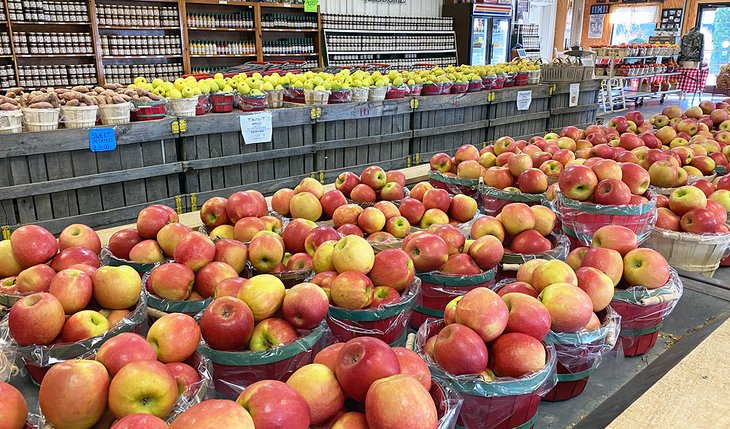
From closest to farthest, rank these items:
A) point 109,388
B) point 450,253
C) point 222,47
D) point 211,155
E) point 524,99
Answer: point 109,388
point 450,253
point 211,155
point 524,99
point 222,47

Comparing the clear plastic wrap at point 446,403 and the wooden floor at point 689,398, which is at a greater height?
the clear plastic wrap at point 446,403

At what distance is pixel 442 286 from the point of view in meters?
1.67

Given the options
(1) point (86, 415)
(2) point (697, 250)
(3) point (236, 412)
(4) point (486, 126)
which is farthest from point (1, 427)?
(4) point (486, 126)

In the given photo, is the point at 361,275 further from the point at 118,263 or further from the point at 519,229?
the point at 118,263

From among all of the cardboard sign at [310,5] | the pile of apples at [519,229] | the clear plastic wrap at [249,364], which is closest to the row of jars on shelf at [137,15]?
the cardboard sign at [310,5]

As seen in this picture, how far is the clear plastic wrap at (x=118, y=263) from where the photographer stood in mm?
1779

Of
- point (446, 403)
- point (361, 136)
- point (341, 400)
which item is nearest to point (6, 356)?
point (341, 400)

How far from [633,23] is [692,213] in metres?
20.5

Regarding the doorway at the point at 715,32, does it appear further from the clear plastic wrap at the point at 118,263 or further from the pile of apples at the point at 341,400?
the pile of apples at the point at 341,400

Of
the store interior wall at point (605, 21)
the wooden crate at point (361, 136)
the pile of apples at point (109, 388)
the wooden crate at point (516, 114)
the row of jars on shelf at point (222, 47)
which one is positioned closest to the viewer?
the pile of apples at point (109, 388)

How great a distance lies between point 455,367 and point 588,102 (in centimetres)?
745

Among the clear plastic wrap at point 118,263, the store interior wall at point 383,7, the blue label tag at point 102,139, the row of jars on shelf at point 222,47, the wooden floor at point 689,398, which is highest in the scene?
the store interior wall at point 383,7

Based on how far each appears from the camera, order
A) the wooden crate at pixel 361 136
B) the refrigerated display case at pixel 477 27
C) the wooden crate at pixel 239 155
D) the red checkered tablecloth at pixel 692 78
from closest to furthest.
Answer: the wooden crate at pixel 239 155, the wooden crate at pixel 361 136, the refrigerated display case at pixel 477 27, the red checkered tablecloth at pixel 692 78

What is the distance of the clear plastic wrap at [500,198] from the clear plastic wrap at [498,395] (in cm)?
136
